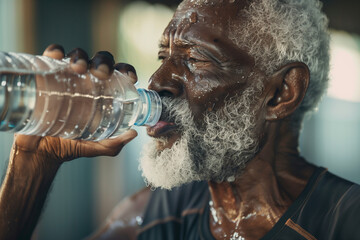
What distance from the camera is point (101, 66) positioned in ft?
3.92

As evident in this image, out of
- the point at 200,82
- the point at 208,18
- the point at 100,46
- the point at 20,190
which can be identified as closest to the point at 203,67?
the point at 200,82

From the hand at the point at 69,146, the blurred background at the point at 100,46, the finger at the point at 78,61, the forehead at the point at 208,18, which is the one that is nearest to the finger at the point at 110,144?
the hand at the point at 69,146

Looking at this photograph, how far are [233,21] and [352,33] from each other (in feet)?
11.7

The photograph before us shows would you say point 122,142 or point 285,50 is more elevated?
point 285,50

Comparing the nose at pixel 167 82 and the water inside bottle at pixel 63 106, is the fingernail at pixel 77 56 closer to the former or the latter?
the water inside bottle at pixel 63 106

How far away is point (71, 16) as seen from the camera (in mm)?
3826

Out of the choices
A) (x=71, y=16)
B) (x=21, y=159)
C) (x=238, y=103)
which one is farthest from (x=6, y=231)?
(x=71, y=16)

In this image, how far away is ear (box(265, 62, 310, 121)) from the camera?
1.60m

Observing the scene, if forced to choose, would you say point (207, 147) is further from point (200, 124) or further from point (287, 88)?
point (287, 88)

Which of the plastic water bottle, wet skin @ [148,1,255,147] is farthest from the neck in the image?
the plastic water bottle

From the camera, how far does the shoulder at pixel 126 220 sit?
199cm

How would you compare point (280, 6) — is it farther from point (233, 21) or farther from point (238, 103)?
point (238, 103)

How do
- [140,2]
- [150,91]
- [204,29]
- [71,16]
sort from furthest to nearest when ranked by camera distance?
[140,2]
[71,16]
[204,29]
[150,91]

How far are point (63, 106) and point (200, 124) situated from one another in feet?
1.73
